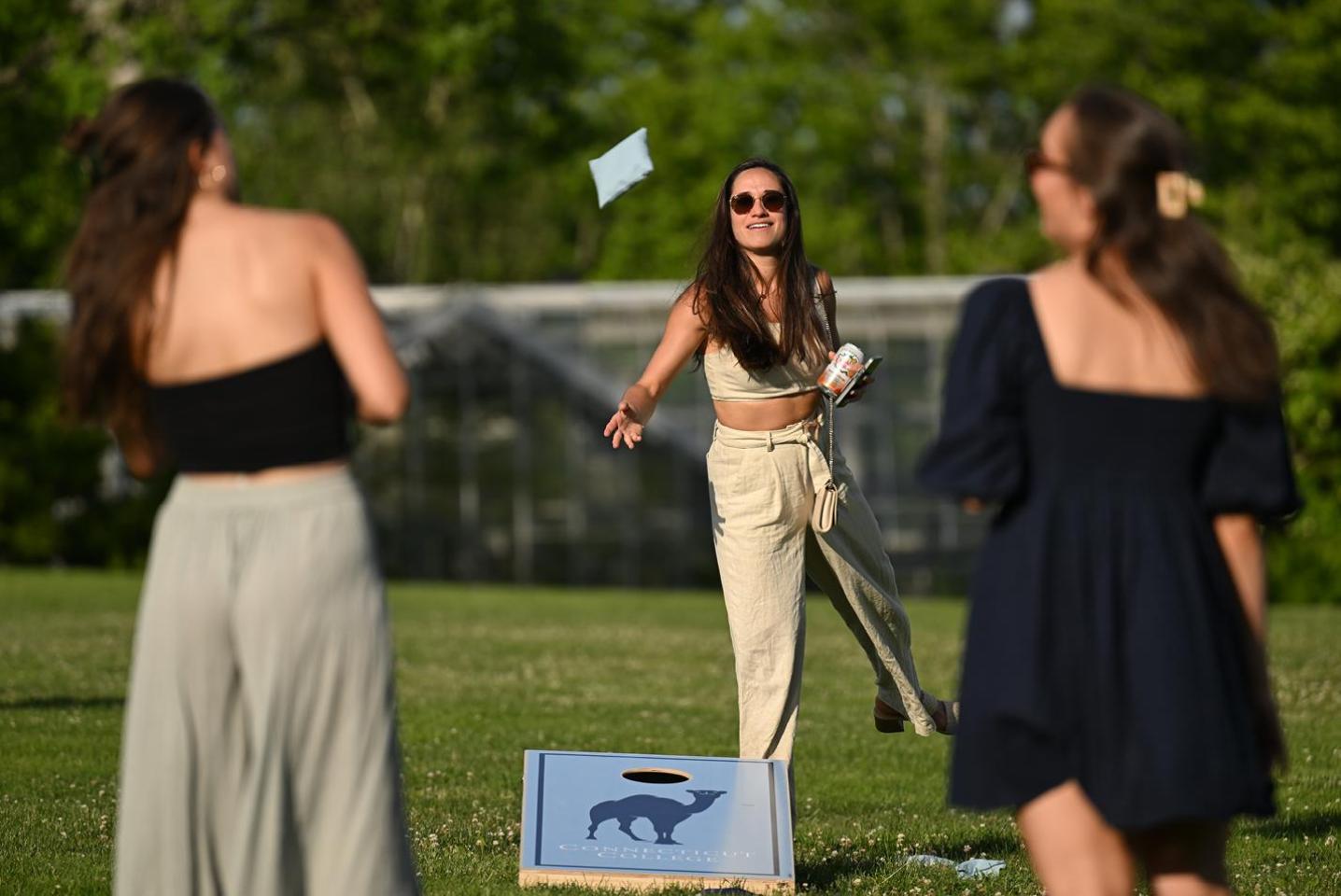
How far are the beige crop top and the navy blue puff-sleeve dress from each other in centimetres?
237

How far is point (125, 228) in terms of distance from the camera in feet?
13.1

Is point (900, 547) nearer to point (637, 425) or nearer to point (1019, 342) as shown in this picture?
point (637, 425)

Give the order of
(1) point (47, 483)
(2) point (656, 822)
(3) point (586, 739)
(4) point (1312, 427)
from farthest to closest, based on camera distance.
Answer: (1) point (47, 483) → (4) point (1312, 427) → (3) point (586, 739) → (2) point (656, 822)

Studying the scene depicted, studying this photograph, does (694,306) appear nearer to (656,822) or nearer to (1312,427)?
(656,822)

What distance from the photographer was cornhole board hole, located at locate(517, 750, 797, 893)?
6.05m

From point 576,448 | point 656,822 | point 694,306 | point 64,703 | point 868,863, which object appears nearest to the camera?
point 656,822

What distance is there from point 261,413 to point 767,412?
2.68 metres

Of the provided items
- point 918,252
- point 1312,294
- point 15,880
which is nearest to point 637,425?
point 15,880

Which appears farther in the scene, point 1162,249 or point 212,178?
point 212,178

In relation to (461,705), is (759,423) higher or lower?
higher

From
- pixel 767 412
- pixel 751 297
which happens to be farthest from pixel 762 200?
pixel 767 412

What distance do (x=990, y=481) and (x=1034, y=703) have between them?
17.5 inches

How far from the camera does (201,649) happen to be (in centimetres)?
402

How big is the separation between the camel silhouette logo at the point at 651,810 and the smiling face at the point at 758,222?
5.71ft
